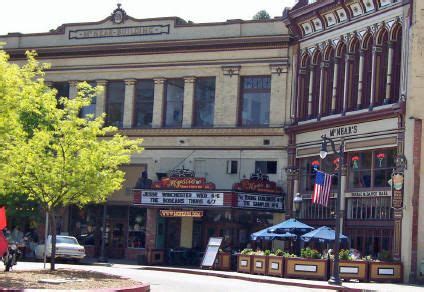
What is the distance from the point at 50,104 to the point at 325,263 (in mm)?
13210

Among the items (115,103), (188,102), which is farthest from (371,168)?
(115,103)

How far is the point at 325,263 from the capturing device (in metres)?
33.9

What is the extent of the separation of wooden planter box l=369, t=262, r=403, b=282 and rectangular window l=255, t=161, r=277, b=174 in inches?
481

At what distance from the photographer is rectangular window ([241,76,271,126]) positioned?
46000mm

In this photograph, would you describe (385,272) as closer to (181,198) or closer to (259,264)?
(259,264)

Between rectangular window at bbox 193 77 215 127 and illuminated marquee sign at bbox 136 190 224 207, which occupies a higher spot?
rectangular window at bbox 193 77 215 127

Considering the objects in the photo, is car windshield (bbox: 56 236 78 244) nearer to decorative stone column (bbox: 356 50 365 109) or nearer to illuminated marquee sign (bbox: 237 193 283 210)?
illuminated marquee sign (bbox: 237 193 283 210)

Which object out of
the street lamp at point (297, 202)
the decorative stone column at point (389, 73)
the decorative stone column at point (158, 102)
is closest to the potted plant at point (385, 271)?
the street lamp at point (297, 202)

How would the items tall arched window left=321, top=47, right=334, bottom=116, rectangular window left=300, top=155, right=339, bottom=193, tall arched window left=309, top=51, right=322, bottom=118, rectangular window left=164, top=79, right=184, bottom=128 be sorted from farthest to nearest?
rectangular window left=164, top=79, right=184, bottom=128 → tall arched window left=309, top=51, right=322, bottom=118 → rectangular window left=300, top=155, right=339, bottom=193 → tall arched window left=321, top=47, right=334, bottom=116

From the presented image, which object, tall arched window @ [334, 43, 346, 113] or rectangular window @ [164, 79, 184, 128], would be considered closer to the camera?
tall arched window @ [334, 43, 346, 113]

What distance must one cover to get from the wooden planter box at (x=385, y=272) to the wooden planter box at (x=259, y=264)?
513 centimetres

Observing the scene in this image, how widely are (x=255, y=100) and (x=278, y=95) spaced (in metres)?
1.77

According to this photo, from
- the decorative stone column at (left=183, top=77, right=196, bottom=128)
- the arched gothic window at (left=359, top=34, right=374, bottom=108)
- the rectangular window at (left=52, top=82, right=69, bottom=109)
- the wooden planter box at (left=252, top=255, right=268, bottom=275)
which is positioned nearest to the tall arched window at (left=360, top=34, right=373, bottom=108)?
the arched gothic window at (left=359, top=34, right=374, bottom=108)

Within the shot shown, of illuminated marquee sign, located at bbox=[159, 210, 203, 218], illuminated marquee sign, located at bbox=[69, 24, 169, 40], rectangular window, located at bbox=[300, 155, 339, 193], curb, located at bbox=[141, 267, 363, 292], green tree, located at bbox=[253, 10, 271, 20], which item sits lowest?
curb, located at bbox=[141, 267, 363, 292]
